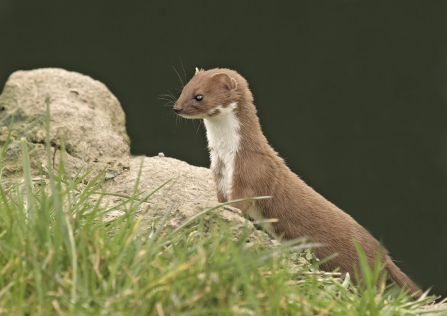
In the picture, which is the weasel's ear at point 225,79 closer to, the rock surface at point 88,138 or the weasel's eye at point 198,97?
the weasel's eye at point 198,97

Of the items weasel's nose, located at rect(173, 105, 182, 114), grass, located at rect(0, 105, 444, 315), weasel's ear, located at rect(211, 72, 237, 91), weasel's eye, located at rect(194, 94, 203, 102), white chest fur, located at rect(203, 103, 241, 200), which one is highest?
weasel's ear, located at rect(211, 72, 237, 91)

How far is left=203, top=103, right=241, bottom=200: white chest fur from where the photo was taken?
5930 millimetres

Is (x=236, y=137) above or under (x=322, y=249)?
above

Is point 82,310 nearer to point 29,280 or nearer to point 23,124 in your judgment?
point 29,280

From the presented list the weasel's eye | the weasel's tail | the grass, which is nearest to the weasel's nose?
the weasel's eye

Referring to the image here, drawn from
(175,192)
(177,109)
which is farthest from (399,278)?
(177,109)

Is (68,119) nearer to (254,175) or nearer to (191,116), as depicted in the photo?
(191,116)

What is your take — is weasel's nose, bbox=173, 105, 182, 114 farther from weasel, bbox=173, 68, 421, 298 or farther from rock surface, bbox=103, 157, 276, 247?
rock surface, bbox=103, 157, 276, 247

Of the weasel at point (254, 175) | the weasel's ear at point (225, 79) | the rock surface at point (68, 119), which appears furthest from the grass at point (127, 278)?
the rock surface at point (68, 119)

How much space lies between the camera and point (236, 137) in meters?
5.94

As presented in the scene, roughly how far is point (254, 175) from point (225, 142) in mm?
335

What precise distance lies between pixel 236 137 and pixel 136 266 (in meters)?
2.28

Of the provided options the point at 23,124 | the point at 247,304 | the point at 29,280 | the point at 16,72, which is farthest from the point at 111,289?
the point at 16,72

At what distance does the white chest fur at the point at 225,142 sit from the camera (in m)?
5.93
